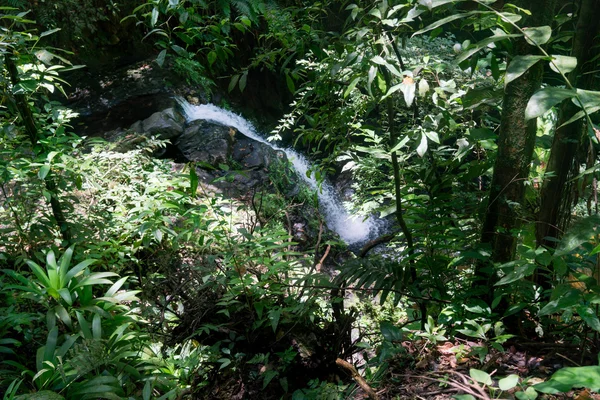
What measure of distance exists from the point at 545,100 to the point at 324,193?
6165mm

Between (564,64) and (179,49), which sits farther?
(179,49)

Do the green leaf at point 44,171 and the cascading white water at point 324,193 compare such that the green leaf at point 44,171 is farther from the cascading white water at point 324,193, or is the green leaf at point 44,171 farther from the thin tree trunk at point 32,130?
the cascading white water at point 324,193


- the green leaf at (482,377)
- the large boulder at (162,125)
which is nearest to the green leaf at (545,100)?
the green leaf at (482,377)

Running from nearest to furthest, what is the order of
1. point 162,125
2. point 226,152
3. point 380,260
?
1. point 380,260
2. point 162,125
3. point 226,152

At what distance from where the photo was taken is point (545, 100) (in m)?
0.87

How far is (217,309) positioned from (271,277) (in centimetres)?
30

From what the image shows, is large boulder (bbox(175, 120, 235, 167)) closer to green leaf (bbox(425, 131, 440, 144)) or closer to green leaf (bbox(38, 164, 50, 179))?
green leaf (bbox(38, 164, 50, 179))

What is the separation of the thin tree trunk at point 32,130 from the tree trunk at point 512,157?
7.54ft

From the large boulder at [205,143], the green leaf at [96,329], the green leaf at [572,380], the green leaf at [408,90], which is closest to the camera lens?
the green leaf at [572,380]

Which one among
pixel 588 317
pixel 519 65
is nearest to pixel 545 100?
pixel 519 65

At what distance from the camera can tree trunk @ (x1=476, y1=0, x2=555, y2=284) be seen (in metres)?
1.43

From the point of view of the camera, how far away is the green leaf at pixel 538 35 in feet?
3.28

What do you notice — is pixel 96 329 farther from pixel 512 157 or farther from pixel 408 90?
pixel 512 157

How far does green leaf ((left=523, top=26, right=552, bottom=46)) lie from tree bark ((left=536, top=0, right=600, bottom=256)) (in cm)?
63
